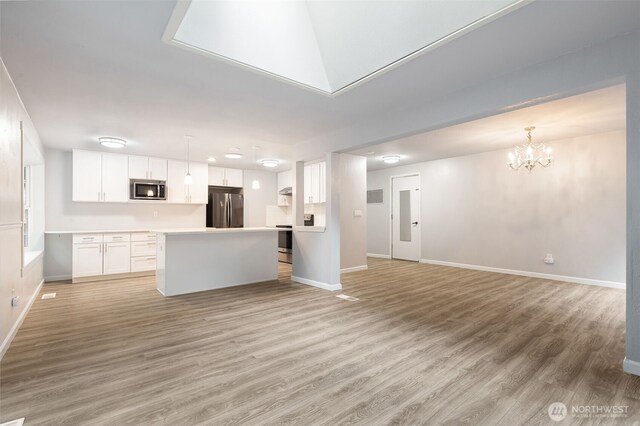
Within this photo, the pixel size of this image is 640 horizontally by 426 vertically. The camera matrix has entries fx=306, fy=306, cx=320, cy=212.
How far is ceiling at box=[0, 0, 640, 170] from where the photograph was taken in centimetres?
203

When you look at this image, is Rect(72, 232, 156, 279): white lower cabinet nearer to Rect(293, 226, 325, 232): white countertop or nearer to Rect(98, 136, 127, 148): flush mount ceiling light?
Rect(98, 136, 127, 148): flush mount ceiling light

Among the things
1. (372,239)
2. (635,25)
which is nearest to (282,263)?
(372,239)

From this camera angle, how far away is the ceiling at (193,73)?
203 cm

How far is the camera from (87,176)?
19.3 ft

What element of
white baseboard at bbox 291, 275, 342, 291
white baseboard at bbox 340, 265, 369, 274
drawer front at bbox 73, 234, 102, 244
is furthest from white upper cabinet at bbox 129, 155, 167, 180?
white baseboard at bbox 340, 265, 369, 274

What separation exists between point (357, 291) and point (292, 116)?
9.10 ft

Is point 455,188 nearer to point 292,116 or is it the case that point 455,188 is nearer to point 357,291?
point 357,291

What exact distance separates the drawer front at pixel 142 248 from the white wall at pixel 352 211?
384 centimetres

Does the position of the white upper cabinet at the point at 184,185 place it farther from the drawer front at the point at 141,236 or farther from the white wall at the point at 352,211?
the white wall at the point at 352,211

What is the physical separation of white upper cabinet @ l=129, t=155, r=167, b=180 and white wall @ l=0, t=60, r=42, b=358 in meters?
2.66

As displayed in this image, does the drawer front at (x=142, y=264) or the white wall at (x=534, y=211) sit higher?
the white wall at (x=534, y=211)

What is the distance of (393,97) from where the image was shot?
3.38 meters

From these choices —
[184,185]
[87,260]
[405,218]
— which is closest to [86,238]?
[87,260]

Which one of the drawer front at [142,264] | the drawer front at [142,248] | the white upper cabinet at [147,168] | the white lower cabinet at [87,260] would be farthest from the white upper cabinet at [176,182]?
the white lower cabinet at [87,260]
